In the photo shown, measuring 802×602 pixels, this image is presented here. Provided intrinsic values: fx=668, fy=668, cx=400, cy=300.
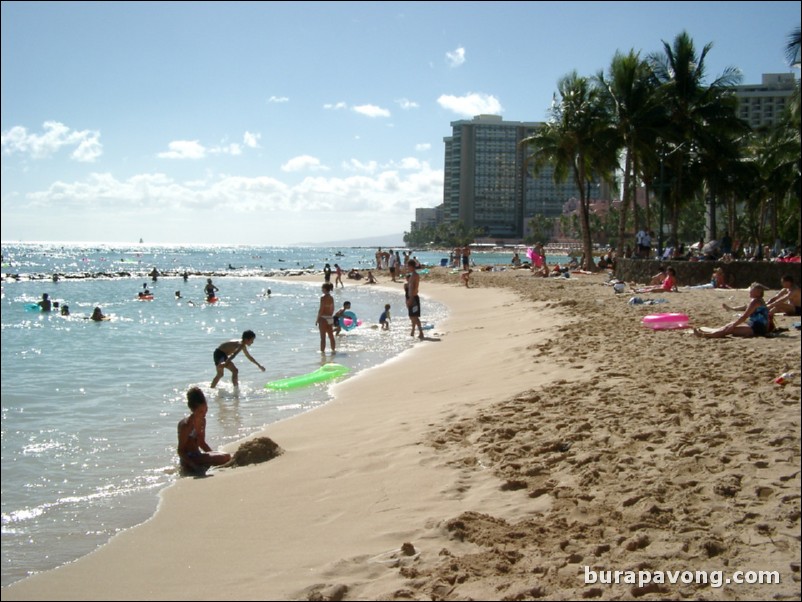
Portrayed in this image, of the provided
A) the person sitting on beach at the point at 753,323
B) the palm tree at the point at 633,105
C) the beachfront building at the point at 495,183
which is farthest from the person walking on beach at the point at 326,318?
the beachfront building at the point at 495,183

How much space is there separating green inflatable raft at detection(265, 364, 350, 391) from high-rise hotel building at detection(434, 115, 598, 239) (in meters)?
143

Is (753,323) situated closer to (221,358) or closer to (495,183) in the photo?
(221,358)

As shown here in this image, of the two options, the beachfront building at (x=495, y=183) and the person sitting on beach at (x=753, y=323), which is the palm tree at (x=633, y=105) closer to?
the person sitting on beach at (x=753, y=323)

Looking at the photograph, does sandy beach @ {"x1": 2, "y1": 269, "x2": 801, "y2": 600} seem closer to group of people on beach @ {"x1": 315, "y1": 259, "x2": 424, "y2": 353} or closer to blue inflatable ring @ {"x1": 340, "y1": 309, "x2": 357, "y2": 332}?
group of people on beach @ {"x1": 315, "y1": 259, "x2": 424, "y2": 353}

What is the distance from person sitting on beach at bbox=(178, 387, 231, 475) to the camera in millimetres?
5961

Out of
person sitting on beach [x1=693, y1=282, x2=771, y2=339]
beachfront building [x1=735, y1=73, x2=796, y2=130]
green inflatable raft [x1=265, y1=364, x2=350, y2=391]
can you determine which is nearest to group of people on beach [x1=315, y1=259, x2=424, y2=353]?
green inflatable raft [x1=265, y1=364, x2=350, y2=391]

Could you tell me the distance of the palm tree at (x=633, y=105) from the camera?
89.3 feet

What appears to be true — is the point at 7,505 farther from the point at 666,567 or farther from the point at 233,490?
the point at 666,567

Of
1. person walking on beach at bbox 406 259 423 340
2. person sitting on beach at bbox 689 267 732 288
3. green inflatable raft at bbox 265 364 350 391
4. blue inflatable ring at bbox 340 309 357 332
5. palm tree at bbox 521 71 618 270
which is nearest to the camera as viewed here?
green inflatable raft at bbox 265 364 350 391

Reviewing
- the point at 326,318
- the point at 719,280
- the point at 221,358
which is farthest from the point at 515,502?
the point at 719,280

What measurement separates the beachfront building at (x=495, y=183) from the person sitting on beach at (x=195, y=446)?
486 ft

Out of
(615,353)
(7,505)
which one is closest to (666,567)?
(7,505)

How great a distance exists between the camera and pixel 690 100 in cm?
2842

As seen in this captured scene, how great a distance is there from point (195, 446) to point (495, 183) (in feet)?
508
